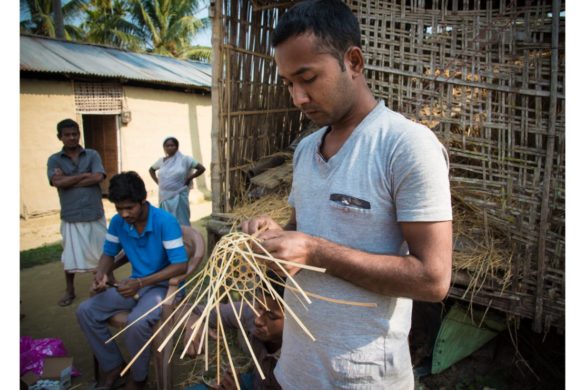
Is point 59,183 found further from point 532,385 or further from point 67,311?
point 532,385

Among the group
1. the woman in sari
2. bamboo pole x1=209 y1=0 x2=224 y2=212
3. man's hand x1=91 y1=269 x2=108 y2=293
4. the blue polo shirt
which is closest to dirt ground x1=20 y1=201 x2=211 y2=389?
man's hand x1=91 y1=269 x2=108 y2=293

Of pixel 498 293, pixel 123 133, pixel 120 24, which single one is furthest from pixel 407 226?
pixel 120 24

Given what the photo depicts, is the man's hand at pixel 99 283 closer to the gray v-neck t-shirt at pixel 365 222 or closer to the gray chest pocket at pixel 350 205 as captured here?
the gray v-neck t-shirt at pixel 365 222

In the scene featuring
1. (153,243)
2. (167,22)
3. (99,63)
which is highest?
(167,22)

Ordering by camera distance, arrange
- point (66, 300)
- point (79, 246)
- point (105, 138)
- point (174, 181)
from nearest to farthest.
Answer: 1. point (79, 246)
2. point (66, 300)
3. point (174, 181)
4. point (105, 138)

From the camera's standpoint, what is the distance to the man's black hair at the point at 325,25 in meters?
1.15

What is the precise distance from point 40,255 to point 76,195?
8.39 feet

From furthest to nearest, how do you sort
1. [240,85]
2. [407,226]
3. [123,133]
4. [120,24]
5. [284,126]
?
[120,24], [123,133], [284,126], [240,85], [407,226]

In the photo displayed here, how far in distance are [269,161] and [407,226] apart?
446 cm

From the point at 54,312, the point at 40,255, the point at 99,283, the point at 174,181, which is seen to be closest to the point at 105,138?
the point at 40,255

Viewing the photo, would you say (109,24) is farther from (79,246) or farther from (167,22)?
(79,246)

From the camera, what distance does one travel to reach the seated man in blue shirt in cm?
315

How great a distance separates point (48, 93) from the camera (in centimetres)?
838

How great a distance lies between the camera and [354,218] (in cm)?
115
